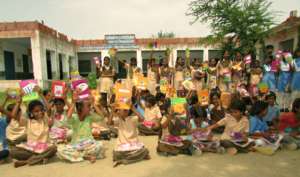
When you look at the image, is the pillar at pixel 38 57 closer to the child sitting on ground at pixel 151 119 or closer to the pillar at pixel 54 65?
the pillar at pixel 54 65

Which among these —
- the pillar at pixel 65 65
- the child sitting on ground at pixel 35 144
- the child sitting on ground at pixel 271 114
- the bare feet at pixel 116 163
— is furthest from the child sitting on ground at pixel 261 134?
the pillar at pixel 65 65

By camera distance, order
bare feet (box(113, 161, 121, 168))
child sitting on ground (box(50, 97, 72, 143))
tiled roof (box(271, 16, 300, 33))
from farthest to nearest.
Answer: tiled roof (box(271, 16, 300, 33))
child sitting on ground (box(50, 97, 72, 143))
bare feet (box(113, 161, 121, 168))

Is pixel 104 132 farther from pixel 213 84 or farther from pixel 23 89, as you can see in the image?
pixel 213 84

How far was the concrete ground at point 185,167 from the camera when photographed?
12.2 feet

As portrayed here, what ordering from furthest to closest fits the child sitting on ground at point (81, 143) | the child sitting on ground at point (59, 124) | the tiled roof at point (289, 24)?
the tiled roof at point (289, 24) < the child sitting on ground at point (59, 124) < the child sitting on ground at point (81, 143)

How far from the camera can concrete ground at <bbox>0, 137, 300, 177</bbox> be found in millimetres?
3717

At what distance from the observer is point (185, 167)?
3955mm

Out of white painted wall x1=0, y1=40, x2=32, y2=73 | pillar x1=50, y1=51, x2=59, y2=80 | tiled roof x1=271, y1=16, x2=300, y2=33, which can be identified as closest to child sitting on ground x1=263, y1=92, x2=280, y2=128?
tiled roof x1=271, y1=16, x2=300, y2=33

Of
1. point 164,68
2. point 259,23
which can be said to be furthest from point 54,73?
point 259,23

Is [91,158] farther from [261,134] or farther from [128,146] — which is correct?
[261,134]

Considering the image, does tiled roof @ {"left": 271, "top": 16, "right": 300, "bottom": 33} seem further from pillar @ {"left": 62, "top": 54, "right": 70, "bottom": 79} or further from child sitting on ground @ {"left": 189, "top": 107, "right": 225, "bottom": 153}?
pillar @ {"left": 62, "top": 54, "right": 70, "bottom": 79}

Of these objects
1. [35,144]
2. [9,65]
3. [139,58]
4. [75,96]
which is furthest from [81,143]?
[139,58]

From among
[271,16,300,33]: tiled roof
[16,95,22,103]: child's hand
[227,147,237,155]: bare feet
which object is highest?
[271,16,300,33]: tiled roof

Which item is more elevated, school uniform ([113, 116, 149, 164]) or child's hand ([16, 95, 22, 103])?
child's hand ([16, 95, 22, 103])
